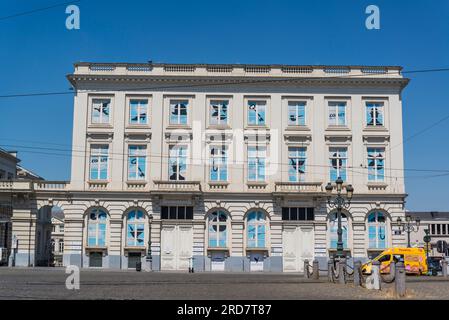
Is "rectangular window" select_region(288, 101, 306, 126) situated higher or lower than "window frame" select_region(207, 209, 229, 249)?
higher

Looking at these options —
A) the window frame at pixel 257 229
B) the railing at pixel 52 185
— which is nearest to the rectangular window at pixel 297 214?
the window frame at pixel 257 229

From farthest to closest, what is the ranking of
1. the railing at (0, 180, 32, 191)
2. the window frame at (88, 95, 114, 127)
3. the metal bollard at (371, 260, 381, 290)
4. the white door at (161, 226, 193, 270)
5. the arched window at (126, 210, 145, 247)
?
the window frame at (88, 95, 114, 127) < the railing at (0, 180, 32, 191) < the arched window at (126, 210, 145, 247) < the white door at (161, 226, 193, 270) < the metal bollard at (371, 260, 381, 290)

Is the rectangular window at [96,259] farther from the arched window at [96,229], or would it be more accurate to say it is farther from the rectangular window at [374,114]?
the rectangular window at [374,114]

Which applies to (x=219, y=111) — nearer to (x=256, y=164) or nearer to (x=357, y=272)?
(x=256, y=164)

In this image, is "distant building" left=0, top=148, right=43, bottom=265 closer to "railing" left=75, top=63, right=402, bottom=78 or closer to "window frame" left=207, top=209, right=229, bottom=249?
"railing" left=75, top=63, right=402, bottom=78

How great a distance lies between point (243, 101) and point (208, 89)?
291 cm

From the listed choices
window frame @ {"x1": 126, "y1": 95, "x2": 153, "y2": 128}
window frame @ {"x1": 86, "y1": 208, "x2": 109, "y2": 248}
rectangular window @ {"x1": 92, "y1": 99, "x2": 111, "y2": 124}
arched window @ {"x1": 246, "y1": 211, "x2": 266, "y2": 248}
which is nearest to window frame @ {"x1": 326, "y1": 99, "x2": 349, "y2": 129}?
arched window @ {"x1": 246, "y1": 211, "x2": 266, "y2": 248}

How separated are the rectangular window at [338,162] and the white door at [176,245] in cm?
1182

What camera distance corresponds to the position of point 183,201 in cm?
4878

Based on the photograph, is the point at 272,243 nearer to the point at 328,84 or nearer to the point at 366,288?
the point at 328,84

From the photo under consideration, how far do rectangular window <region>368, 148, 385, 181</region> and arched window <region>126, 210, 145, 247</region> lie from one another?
17.8 metres

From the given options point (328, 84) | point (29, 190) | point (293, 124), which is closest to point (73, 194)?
point (29, 190)

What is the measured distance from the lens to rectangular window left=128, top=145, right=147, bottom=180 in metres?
49.6

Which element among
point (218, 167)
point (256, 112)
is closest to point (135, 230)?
point (218, 167)
